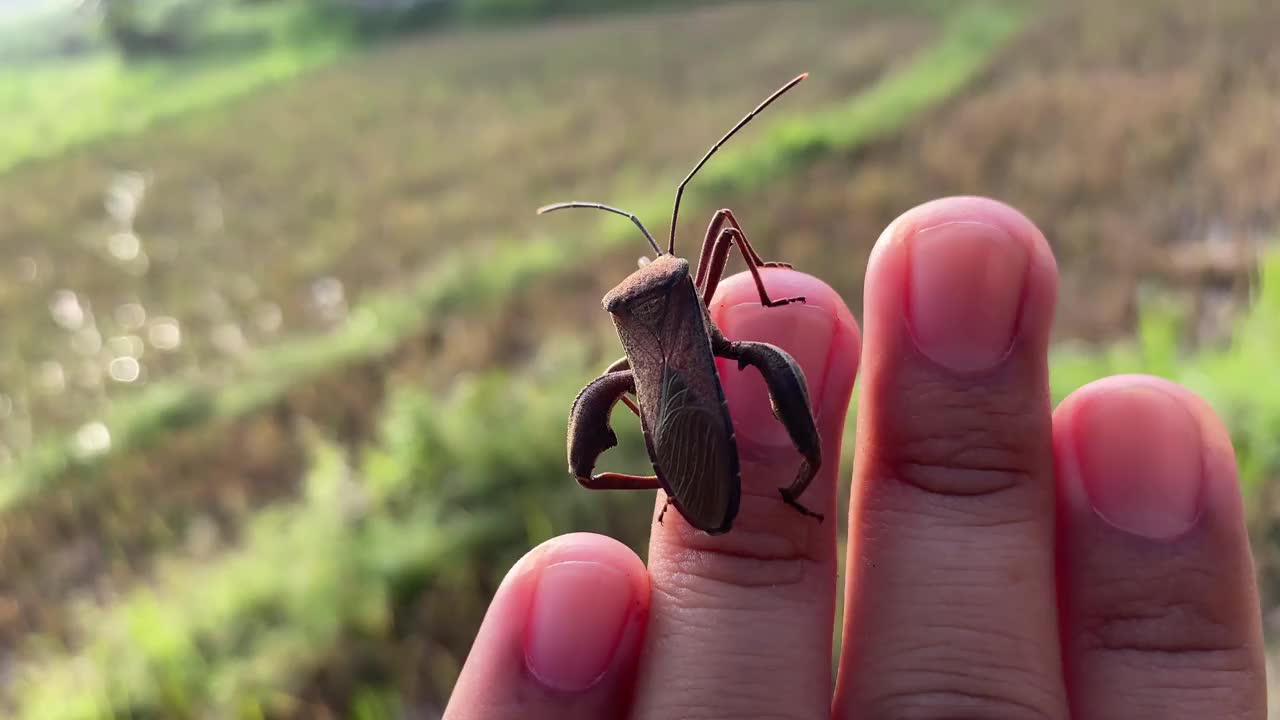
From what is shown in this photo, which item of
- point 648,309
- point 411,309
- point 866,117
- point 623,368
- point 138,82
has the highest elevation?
point 648,309

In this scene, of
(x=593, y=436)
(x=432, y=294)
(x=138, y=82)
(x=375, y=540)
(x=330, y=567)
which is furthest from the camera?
(x=138, y=82)

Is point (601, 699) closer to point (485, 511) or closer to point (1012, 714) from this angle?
point (1012, 714)

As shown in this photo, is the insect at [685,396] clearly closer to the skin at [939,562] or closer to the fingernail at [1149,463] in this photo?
the skin at [939,562]

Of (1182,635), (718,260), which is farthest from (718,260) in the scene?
(1182,635)

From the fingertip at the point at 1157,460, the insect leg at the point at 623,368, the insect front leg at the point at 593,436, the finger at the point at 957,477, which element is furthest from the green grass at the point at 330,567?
the fingertip at the point at 1157,460

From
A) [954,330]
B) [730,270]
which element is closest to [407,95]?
[730,270]

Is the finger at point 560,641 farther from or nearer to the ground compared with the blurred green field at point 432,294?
farther from the ground

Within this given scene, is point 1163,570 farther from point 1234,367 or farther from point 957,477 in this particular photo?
point 1234,367
